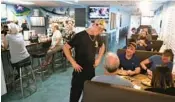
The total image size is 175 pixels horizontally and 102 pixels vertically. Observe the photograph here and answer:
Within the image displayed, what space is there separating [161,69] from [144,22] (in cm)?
1226

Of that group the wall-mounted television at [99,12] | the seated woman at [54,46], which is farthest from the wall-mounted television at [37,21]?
the seated woman at [54,46]

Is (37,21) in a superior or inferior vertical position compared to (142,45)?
superior

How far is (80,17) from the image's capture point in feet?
31.3

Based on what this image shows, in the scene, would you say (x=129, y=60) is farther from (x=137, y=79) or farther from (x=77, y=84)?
(x=77, y=84)

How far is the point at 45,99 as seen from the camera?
381cm

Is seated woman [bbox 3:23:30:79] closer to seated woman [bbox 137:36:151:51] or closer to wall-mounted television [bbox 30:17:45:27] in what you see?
seated woman [bbox 137:36:151:51]

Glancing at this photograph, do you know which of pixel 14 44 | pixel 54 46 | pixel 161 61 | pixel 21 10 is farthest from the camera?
pixel 21 10

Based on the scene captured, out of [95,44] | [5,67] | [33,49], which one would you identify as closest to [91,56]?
[95,44]

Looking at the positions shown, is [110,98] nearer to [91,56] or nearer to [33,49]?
[91,56]

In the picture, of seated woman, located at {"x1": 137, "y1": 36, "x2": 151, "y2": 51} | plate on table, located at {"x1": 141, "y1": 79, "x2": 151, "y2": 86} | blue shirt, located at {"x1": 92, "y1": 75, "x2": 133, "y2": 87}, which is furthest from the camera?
seated woman, located at {"x1": 137, "y1": 36, "x2": 151, "y2": 51}

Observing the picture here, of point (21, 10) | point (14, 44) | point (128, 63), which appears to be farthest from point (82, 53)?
point (21, 10)

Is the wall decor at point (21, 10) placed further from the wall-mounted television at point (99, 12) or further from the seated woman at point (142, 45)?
the seated woman at point (142, 45)

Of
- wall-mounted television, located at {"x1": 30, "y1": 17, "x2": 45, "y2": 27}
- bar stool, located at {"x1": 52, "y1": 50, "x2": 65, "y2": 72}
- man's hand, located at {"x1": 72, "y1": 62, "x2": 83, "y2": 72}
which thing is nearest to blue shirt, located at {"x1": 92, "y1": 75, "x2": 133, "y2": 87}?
man's hand, located at {"x1": 72, "y1": 62, "x2": 83, "y2": 72}

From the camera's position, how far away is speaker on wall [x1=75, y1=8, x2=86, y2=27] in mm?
9461
